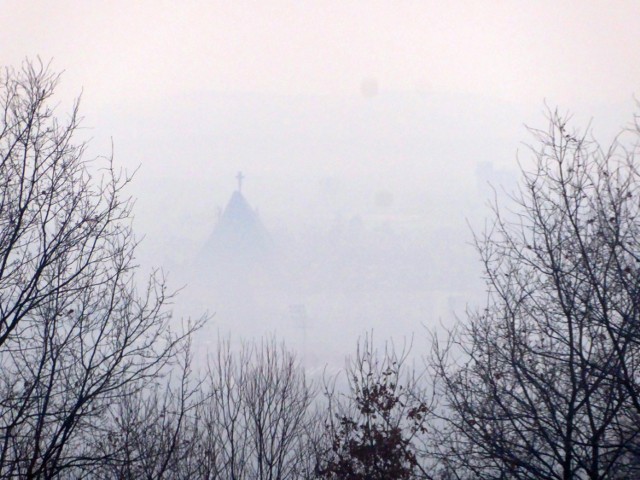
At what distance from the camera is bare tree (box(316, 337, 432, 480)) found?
12.5 m

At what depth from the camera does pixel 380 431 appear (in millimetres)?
12836

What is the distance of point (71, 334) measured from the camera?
11461 mm

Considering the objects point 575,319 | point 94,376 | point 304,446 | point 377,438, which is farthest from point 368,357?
point 94,376

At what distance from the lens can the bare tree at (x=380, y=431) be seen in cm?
1251

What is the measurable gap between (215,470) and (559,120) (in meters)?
9.20

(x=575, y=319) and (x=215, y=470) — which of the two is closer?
(x=575, y=319)

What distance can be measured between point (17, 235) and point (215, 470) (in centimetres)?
608

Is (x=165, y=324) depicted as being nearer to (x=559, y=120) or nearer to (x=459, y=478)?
(x=459, y=478)

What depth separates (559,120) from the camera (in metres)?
12.3

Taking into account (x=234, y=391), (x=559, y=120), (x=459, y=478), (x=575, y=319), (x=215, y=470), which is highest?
(x=559, y=120)

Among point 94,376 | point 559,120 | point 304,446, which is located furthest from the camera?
point 304,446

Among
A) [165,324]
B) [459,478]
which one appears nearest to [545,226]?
[459,478]

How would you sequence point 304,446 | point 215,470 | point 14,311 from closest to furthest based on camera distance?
point 14,311, point 215,470, point 304,446

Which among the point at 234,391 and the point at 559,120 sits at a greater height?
the point at 559,120
